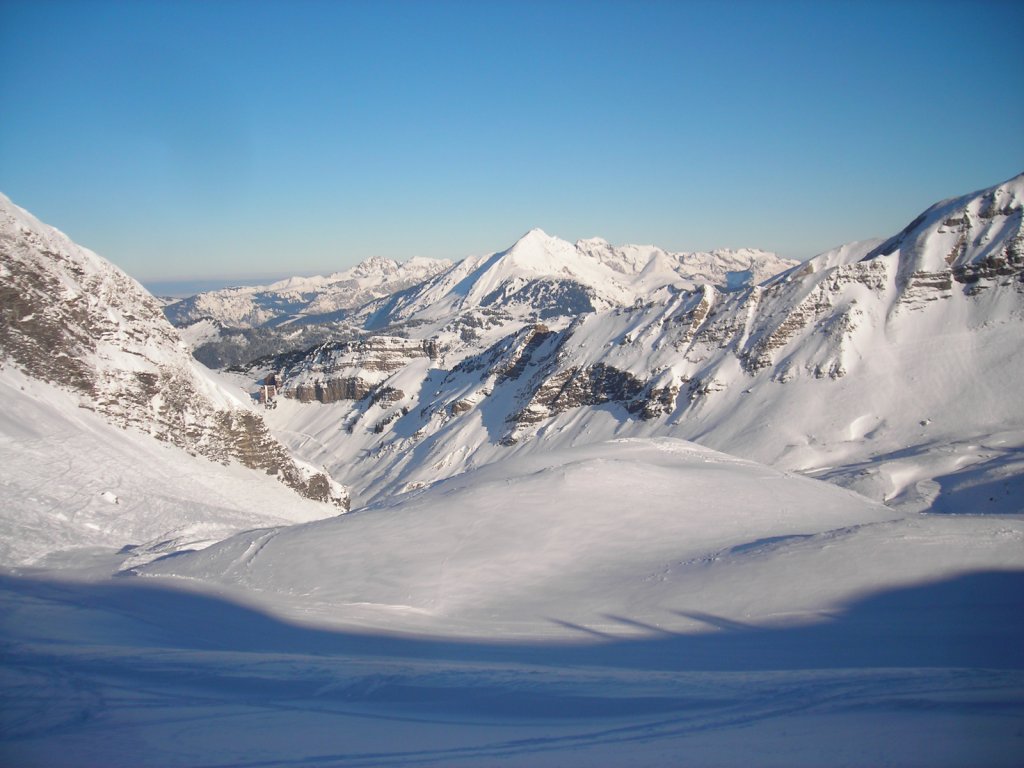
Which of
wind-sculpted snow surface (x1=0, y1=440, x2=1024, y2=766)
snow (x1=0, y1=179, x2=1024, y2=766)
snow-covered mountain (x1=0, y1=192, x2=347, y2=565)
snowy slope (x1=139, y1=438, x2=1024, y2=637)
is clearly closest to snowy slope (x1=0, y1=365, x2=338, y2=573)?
snow (x1=0, y1=179, x2=1024, y2=766)

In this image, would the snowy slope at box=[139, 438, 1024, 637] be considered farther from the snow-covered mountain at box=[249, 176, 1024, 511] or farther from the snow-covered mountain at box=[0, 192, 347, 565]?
the snow-covered mountain at box=[249, 176, 1024, 511]

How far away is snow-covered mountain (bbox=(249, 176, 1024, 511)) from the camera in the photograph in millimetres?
59250

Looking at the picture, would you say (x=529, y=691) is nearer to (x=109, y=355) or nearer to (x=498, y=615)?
(x=498, y=615)

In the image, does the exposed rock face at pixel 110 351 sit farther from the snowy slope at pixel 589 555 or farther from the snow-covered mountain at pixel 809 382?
the snow-covered mountain at pixel 809 382

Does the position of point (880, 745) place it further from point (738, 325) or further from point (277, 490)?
point (738, 325)

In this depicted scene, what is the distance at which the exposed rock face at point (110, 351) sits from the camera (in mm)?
37125

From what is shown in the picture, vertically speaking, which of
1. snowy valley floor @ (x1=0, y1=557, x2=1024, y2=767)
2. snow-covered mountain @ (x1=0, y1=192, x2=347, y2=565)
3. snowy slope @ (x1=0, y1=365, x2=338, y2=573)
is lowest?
snowy valley floor @ (x1=0, y1=557, x2=1024, y2=767)

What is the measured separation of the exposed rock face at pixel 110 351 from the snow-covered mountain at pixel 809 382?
3530cm

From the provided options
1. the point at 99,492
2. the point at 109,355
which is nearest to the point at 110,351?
the point at 109,355

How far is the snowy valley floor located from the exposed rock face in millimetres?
28354

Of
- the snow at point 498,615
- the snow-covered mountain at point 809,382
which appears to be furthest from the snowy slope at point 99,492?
the snow-covered mountain at point 809,382

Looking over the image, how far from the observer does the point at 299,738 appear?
25.2 ft

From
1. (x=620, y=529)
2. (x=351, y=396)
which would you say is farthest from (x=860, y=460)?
(x=351, y=396)

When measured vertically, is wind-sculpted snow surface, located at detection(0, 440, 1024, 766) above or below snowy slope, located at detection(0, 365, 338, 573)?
below
